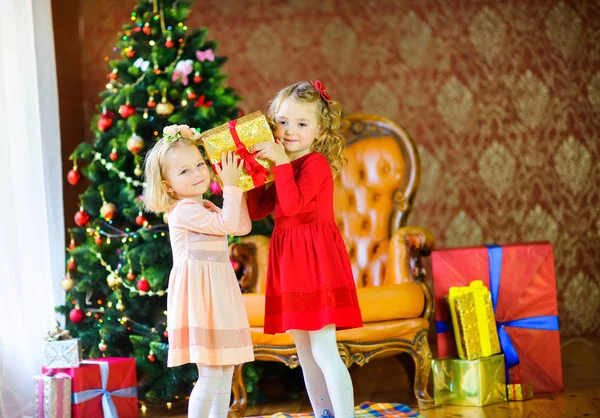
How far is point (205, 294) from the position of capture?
2312 mm

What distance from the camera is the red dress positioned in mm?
2316

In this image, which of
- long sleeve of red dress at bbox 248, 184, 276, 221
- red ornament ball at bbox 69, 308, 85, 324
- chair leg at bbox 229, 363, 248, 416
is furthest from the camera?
red ornament ball at bbox 69, 308, 85, 324

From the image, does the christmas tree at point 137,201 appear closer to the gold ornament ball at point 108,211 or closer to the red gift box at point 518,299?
the gold ornament ball at point 108,211

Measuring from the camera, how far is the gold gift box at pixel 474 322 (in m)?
3.27

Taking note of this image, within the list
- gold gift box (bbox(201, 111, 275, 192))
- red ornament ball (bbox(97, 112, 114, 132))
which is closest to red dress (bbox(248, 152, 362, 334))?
gold gift box (bbox(201, 111, 275, 192))

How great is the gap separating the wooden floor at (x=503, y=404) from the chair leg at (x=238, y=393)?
0.05 m

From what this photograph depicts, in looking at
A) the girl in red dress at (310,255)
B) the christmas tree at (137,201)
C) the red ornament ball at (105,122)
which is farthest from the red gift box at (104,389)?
the red ornament ball at (105,122)

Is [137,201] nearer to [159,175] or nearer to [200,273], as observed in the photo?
[159,175]

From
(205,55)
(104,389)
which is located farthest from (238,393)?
(205,55)

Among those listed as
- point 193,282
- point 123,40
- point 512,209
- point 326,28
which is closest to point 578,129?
point 512,209

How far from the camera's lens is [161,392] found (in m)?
3.50

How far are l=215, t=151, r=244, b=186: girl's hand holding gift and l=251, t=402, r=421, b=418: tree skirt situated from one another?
1228mm

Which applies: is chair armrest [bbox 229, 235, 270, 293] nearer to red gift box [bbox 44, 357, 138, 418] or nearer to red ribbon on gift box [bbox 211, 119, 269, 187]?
red gift box [bbox 44, 357, 138, 418]

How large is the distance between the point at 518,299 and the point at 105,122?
7.08 feet
